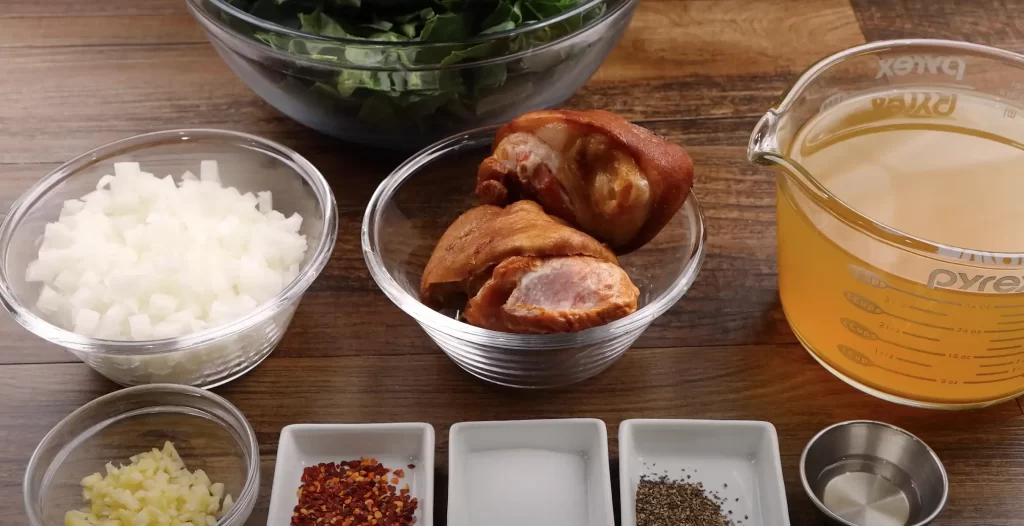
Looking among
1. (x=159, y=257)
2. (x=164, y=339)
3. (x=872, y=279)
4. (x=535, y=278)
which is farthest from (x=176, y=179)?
(x=872, y=279)

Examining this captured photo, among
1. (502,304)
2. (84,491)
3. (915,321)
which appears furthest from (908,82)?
(84,491)

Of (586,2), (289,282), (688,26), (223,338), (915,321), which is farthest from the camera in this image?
(688,26)

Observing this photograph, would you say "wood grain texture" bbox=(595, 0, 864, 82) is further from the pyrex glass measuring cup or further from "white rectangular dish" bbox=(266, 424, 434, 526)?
"white rectangular dish" bbox=(266, 424, 434, 526)

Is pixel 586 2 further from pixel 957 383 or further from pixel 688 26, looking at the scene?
pixel 957 383

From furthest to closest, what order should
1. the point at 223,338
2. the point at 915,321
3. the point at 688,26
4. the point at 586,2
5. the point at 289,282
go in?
1. the point at 688,26
2. the point at 586,2
3. the point at 289,282
4. the point at 223,338
5. the point at 915,321

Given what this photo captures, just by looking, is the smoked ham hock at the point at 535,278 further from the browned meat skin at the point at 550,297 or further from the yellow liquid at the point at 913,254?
the yellow liquid at the point at 913,254

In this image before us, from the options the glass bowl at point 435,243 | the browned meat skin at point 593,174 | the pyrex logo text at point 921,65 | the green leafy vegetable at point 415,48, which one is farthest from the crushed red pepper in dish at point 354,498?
the pyrex logo text at point 921,65
